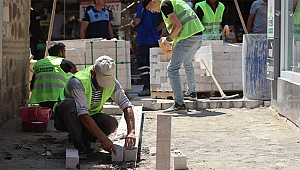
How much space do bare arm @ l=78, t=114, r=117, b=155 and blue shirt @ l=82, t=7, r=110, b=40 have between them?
558 centimetres

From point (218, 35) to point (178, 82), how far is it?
2.71 m

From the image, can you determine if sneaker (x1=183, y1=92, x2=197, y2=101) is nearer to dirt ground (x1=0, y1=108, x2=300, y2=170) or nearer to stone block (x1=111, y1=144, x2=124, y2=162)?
dirt ground (x1=0, y1=108, x2=300, y2=170)

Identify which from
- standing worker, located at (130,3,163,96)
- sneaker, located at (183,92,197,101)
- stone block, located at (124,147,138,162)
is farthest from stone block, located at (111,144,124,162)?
standing worker, located at (130,3,163,96)

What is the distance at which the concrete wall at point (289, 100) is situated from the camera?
22.1ft

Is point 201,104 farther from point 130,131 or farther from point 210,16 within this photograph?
point 130,131

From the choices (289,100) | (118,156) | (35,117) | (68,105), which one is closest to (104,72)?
(68,105)

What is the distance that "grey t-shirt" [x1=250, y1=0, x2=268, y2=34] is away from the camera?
11.2m

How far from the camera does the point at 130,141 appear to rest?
5234mm

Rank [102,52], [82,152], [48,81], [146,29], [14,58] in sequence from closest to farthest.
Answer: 1. [82,152]
2. [48,81]
3. [14,58]
4. [102,52]
5. [146,29]

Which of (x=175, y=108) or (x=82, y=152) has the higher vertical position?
(x=175, y=108)

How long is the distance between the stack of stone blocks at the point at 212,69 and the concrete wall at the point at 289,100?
7.04 feet

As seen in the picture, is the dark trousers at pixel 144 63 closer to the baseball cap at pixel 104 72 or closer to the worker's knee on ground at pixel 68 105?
the worker's knee on ground at pixel 68 105

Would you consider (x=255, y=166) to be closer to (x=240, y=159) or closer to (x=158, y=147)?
(x=240, y=159)

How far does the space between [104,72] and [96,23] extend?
5641 millimetres
